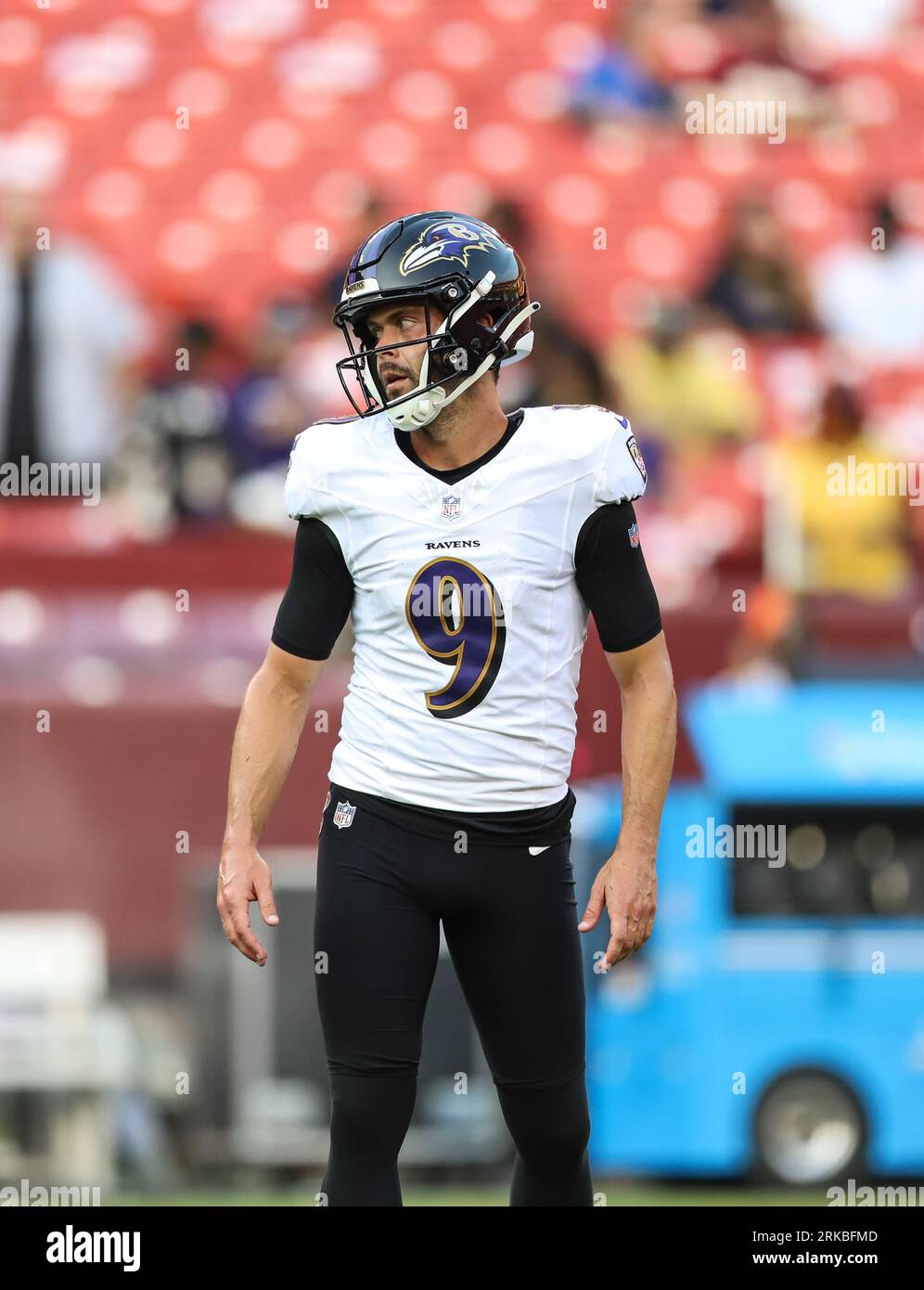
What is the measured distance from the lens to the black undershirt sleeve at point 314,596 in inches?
127

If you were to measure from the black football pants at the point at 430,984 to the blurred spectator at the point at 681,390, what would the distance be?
5832mm

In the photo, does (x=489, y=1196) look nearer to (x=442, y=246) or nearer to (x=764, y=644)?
(x=764, y=644)

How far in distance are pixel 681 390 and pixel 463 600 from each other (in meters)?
6.05

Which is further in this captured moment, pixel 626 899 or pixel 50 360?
pixel 50 360

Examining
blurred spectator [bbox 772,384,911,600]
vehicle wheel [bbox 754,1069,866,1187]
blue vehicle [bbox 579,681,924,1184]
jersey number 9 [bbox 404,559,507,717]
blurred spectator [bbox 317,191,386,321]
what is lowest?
vehicle wheel [bbox 754,1069,866,1187]

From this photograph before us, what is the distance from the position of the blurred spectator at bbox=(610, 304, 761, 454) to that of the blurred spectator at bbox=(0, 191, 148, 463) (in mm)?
2265

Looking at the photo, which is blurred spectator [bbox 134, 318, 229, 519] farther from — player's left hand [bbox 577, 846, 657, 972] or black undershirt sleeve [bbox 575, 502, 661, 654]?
player's left hand [bbox 577, 846, 657, 972]

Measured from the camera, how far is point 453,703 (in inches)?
124

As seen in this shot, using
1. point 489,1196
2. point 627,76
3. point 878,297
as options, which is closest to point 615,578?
point 489,1196

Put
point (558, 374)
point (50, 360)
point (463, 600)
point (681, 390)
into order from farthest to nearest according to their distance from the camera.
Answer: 1. point (681, 390)
2. point (50, 360)
3. point (558, 374)
4. point (463, 600)

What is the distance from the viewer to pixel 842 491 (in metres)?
8.46

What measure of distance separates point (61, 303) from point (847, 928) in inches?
174

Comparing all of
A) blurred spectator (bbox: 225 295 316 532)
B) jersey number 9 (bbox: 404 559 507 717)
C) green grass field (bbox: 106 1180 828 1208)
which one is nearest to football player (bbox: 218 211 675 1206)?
jersey number 9 (bbox: 404 559 507 717)

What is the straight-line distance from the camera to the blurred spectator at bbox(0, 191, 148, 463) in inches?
340
